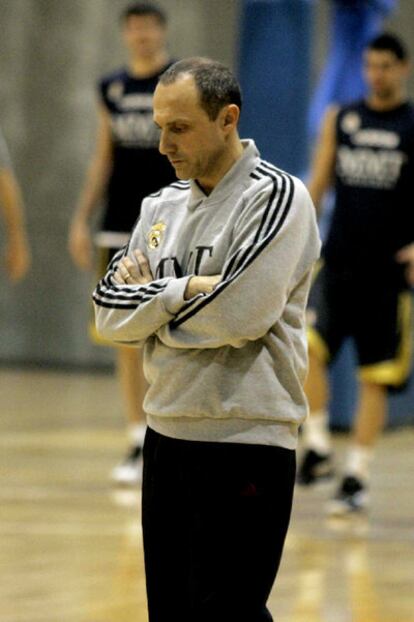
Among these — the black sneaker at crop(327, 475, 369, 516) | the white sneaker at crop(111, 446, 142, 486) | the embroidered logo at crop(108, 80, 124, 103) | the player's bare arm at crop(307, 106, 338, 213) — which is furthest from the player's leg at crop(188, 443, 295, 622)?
the embroidered logo at crop(108, 80, 124, 103)

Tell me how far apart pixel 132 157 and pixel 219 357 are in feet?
14.0

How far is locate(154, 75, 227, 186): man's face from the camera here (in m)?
3.02

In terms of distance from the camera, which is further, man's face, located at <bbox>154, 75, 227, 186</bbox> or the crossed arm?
the crossed arm

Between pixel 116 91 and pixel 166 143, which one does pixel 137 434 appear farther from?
pixel 166 143

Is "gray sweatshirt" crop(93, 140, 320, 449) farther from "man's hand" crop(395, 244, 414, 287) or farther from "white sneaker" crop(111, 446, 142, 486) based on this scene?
"white sneaker" crop(111, 446, 142, 486)

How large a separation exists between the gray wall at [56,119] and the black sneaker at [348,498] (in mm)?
6254

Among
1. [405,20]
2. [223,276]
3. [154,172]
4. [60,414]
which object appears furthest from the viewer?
[405,20]

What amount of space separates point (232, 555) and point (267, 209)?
2.30 ft

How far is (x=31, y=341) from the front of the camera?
508 inches

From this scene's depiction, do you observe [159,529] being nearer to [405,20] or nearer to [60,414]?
[60,414]

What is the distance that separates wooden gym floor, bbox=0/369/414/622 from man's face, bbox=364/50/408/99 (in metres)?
1.88

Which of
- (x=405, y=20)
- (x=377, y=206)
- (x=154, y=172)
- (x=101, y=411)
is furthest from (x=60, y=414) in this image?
(x=405, y=20)

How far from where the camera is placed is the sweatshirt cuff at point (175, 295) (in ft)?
9.99

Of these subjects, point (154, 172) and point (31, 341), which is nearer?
point (154, 172)
